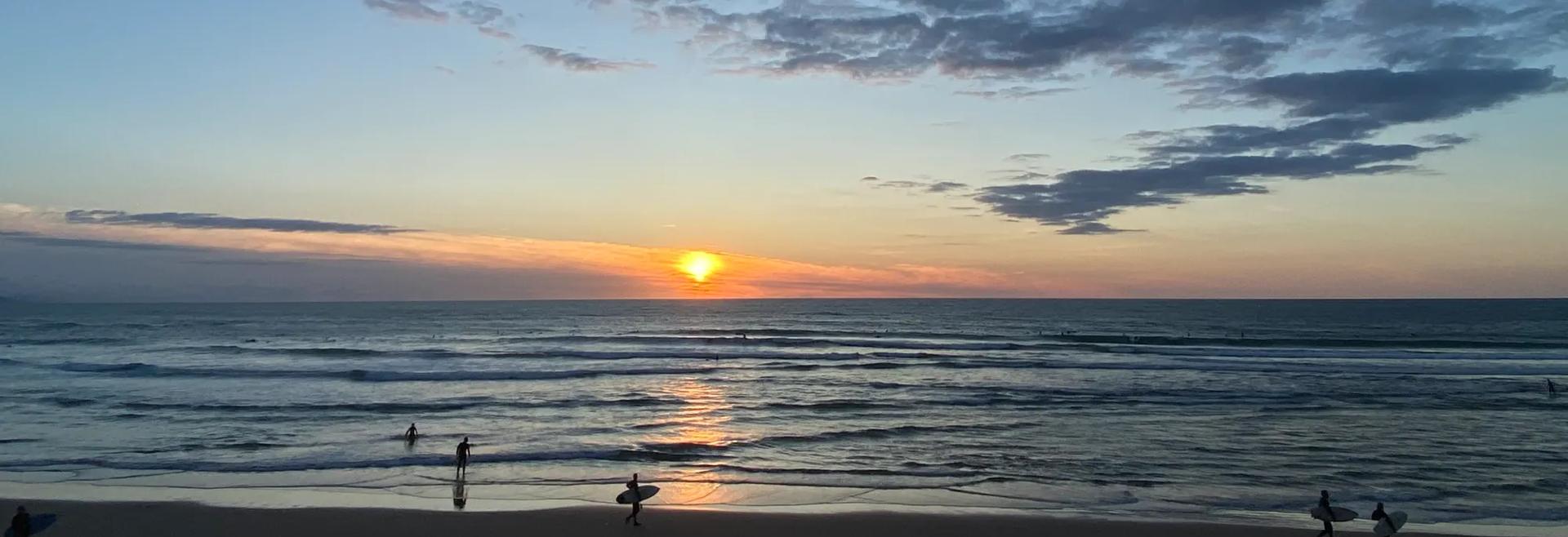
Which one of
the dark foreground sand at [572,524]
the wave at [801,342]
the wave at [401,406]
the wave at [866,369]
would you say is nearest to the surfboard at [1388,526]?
the dark foreground sand at [572,524]

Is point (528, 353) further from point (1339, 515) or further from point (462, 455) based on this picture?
point (1339, 515)

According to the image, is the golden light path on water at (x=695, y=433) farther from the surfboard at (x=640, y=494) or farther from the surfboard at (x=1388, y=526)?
the surfboard at (x=1388, y=526)

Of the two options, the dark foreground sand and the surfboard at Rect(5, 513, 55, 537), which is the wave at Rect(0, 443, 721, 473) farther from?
the surfboard at Rect(5, 513, 55, 537)

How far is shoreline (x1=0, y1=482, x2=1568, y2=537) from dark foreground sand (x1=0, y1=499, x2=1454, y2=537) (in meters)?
0.02

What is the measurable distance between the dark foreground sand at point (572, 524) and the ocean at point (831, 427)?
1243mm

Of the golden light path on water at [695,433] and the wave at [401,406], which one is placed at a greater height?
the golden light path on water at [695,433]

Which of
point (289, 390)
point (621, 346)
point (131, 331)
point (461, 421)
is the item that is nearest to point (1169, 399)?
point (461, 421)

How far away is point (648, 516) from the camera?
1438cm

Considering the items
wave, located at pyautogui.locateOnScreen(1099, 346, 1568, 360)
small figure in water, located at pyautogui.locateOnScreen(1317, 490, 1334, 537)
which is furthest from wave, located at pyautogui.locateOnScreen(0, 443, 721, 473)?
wave, located at pyautogui.locateOnScreen(1099, 346, 1568, 360)

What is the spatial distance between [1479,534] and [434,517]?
15704 millimetres

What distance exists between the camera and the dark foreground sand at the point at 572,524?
1341 centimetres

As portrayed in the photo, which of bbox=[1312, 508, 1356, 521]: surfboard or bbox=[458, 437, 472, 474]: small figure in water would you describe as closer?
bbox=[1312, 508, 1356, 521]: surfboard

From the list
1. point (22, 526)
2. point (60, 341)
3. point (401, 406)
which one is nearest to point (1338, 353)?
point (401, 406)

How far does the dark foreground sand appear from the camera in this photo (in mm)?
13406
